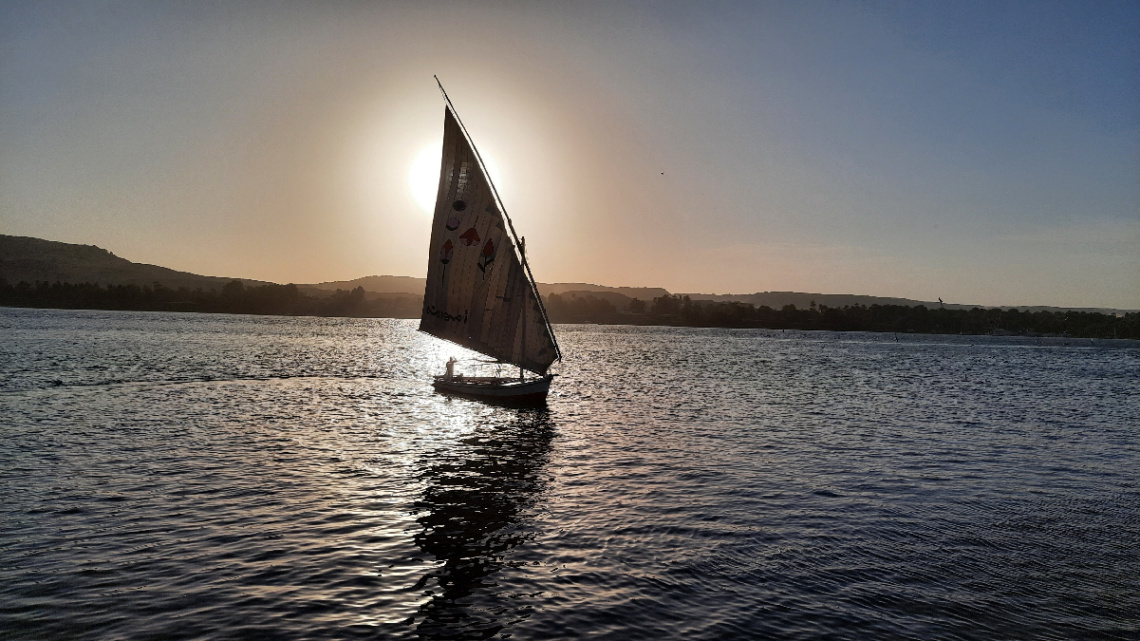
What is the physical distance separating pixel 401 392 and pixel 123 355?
46.4 meters

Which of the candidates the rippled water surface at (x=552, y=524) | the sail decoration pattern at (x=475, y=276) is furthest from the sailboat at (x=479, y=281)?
the rippled water surface at (x=552, y=524)

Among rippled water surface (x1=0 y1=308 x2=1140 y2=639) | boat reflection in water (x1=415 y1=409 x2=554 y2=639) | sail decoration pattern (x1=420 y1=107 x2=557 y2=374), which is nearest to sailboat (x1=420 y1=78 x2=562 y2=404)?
sail decoration pattern (x1=420 y1=107 x2=557 y2=374)

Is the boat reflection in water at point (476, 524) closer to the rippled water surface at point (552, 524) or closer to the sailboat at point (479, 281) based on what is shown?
the rippled water surface at point (552, 524)

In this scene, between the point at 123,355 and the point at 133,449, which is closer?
the point at 133,449

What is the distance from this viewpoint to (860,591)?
1534cm

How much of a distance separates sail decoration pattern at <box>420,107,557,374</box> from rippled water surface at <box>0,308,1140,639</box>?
17.4 ft

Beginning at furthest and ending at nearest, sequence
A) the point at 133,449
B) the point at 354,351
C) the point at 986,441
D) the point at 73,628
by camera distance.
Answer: the point at 354,351, the point at 986,441, the point at 133,449, the point at 73,628

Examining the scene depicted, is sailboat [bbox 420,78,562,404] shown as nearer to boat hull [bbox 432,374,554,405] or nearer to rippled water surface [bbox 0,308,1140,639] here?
boat hull [bbox 432,374,554,405]

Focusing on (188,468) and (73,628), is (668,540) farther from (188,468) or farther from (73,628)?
(188,468)

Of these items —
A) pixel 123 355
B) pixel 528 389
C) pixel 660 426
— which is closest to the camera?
pixel 660 426

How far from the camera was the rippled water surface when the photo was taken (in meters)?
13.5

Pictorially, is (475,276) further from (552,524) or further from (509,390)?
(552,524)

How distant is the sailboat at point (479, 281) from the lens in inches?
1654

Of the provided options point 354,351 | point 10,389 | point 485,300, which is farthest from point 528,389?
point 354,351
